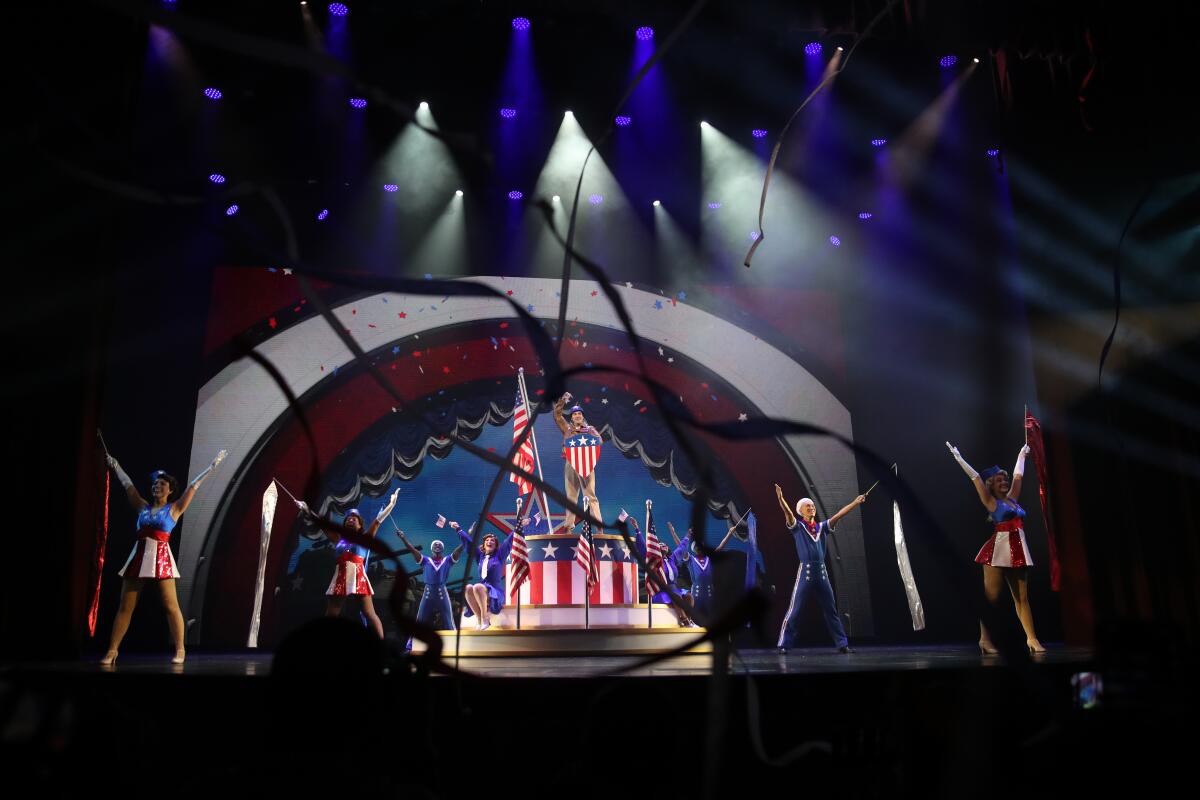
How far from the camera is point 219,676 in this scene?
115 inches

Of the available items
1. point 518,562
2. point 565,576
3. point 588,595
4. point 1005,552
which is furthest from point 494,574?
point 1005,552

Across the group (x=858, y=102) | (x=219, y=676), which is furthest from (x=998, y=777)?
(x=858, y=102)

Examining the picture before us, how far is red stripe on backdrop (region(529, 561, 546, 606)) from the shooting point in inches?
291

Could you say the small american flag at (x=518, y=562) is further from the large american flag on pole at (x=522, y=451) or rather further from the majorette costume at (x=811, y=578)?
the majorette costume at (x=811, y=578)

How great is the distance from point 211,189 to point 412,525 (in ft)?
15.3

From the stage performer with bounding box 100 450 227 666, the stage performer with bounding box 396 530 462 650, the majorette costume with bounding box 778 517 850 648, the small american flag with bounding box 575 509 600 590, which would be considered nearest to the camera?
the stage performer with bounding box 100 450 227 666

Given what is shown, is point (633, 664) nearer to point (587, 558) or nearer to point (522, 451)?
point (587, 558)

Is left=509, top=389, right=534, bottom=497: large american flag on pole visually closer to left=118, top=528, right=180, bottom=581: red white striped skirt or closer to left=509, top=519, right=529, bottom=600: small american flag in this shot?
left=509, top=519, right=529, bottom=600: small american flag

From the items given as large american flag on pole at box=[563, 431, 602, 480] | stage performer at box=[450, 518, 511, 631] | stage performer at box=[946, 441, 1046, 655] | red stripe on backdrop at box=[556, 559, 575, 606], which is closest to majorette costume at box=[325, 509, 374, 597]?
stage performer at box=[450, 518, 511, 631]

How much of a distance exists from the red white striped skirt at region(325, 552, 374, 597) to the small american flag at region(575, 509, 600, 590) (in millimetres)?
2422

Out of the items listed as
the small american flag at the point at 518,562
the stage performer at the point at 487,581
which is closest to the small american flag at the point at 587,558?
the small american flag at the point at 518,562

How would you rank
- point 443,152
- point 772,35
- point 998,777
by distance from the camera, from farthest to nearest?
point 443,152
point 772,35
point 998,777

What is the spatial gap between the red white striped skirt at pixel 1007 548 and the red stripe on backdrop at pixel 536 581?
12.9 feet

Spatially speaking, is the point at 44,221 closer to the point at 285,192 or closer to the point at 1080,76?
the point at 285,192
